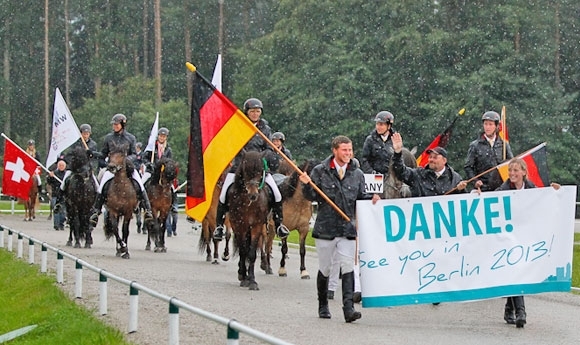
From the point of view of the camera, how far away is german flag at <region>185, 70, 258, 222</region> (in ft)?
56.5

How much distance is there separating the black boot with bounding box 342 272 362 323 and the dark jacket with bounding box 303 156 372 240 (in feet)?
1.64

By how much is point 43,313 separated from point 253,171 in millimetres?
3727

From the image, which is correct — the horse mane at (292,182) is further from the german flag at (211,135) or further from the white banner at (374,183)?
the white banner at (374,183)

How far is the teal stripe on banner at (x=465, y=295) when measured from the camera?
545 inches

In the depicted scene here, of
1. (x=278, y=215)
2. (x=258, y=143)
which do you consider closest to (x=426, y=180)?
(x=278, y=215)

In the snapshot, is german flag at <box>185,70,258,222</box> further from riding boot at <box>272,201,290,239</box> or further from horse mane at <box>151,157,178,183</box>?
horse mane at <box>151,157,178,183</box>

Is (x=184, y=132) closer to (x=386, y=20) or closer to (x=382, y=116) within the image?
(x=386, y=20)

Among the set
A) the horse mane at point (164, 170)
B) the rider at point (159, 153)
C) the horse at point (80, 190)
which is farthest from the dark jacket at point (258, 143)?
the rider at point (159, 153)

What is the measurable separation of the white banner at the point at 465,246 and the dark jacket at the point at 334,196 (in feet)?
1.06

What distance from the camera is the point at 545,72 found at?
5691 centimetres

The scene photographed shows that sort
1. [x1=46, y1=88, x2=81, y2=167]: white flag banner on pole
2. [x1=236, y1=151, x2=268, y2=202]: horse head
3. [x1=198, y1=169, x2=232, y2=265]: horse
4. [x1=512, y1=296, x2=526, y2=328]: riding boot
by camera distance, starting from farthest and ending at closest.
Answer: [x1=46, y1=88, x2=81, y2=167]: white flag banner on pole
[x1=198, y1=169, x2=232, y2=265]: horse
[x1=236, y1=151, x2=268, y2=202]: horse head
[x1=512, y1=296, x2=526, y2=328]: riding boot

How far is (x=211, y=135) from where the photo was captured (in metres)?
17.6

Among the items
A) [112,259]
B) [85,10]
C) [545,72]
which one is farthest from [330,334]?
[85,10]

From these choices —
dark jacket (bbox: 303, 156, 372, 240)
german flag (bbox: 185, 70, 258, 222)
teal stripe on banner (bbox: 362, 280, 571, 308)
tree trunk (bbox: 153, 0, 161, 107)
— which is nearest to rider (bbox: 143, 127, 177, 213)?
german flag (bbox: 185, 70, 258, 222)
